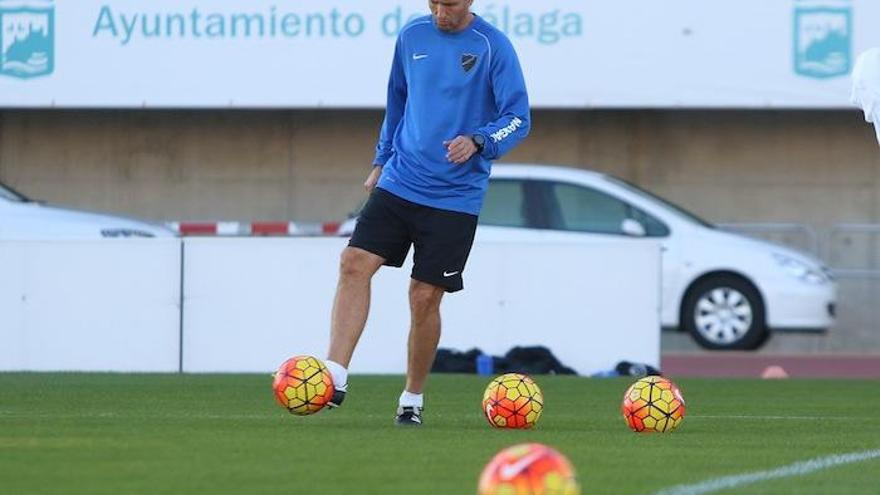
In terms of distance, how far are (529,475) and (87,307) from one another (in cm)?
1186

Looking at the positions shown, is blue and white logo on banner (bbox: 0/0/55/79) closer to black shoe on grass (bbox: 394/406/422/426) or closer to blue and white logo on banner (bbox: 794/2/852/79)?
blue and white logo on banner (bbox: 794/2/852/79)

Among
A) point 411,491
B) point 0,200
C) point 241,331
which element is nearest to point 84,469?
point 411,491

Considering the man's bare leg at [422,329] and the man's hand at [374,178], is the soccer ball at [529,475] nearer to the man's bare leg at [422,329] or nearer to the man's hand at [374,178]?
the man's bare leg at [422,329]

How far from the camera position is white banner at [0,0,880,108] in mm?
21828

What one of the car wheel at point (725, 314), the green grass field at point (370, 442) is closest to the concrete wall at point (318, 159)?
the car wheel at point (725, 314)

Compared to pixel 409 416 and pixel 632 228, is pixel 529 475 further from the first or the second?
pixel 632 228

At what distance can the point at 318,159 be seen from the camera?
80.0ft

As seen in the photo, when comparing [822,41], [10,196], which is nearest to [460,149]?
[10,196]

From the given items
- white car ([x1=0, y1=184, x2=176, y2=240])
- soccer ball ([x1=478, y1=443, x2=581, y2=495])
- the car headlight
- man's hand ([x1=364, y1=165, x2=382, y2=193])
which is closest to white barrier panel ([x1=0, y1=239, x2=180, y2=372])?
white car ([x1=0, y1=184, x2=176, y2=240])

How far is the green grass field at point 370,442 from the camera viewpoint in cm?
739

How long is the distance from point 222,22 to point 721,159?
5.51 meters

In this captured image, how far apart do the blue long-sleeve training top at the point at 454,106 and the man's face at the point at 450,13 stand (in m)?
0.06

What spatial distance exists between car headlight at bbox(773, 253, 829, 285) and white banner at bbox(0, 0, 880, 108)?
86.5 inches

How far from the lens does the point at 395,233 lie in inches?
402
